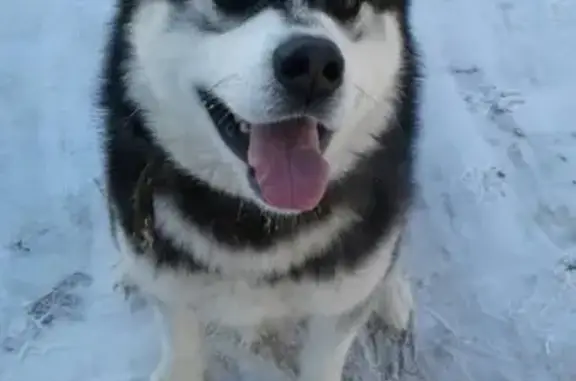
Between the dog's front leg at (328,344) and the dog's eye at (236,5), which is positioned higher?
the dog's eye at (236,5)

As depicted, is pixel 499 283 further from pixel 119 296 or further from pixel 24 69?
pixel 24 69

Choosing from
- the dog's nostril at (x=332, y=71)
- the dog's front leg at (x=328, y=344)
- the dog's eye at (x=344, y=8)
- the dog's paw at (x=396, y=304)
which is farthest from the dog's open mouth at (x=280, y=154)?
the dog's paw at (x=396, y=304)

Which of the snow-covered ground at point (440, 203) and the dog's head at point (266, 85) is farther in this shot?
the snow-covered ground at point (440, 203)

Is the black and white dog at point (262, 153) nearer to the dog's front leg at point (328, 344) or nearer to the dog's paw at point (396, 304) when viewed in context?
the dog's front leg at point (328, 344)

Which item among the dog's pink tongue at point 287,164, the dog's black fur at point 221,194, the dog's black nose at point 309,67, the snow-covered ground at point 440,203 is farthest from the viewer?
the snow-covered ground at point 440,203

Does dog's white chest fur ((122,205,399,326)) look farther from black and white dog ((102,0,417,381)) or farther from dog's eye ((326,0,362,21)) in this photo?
dog's eye ((326,0,362,21))

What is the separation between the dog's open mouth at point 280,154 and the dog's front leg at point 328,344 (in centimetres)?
42

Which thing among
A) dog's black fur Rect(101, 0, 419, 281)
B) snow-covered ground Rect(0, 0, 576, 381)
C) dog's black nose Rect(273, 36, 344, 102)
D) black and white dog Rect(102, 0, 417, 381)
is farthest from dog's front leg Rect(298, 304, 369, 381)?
dog's black nose Rect(273, 36, 344, 102)

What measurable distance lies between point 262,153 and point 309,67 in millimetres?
193

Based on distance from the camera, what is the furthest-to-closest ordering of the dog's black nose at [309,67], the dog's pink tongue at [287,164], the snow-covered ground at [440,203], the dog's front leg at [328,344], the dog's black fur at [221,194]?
1. the snow-covered ground at [440,203]
2. the dog's front leg at [328,344]
3. the dog's black fur at [221,194]
4. the dog's pink tongue at [287,164]
5. the dog's black nose at [309,67]

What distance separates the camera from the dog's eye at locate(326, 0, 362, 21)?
168cm

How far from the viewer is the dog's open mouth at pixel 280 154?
162cm

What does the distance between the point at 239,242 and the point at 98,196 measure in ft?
3.08

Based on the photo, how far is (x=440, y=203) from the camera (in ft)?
8.94
